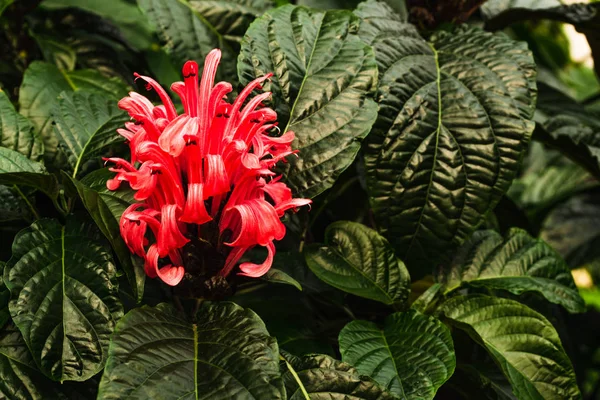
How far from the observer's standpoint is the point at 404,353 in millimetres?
749

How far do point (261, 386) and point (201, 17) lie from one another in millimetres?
714

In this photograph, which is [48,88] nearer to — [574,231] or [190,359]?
[190,359]

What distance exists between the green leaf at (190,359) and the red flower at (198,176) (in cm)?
6

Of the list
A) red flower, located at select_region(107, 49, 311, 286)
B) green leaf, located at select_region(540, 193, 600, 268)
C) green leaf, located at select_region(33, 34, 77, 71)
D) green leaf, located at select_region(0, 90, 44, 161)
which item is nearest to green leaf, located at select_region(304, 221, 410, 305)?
red flower, located at select_region(107, 49, 311, 286)

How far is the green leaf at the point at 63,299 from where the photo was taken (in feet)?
2.00

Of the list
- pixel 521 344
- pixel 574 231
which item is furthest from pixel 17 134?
pixel 574 231

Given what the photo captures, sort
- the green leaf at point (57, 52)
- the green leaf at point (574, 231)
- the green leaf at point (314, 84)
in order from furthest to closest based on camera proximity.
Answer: the green leaf at point (574, 231) → the green leaf at point (57, 52) → the green leaf at point (314, 84)

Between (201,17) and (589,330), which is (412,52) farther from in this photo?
(589,330)

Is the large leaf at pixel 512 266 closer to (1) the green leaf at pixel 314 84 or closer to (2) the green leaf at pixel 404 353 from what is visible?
(2) the green leaf at pixel 404 353

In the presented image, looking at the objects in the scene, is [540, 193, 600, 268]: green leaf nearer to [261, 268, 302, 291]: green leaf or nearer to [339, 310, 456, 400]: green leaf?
[339, 310, 456, 400]: green leaf

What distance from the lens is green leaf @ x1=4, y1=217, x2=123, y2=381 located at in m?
0.61

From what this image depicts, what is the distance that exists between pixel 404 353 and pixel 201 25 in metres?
0.65

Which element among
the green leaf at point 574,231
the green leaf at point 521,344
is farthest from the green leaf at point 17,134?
the green leaf at point 574,231

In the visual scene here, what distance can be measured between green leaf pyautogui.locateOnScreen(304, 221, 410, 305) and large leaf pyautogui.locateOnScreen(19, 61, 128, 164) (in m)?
0.42
